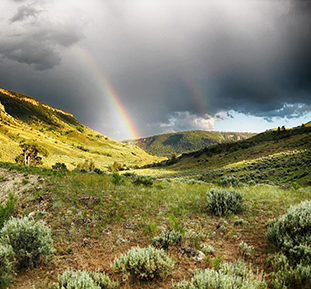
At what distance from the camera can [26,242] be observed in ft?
15.5

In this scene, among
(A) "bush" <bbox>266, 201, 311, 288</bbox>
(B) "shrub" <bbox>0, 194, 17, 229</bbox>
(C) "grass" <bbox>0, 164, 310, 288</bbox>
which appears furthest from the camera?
(B) "shrub" <bbox>0, 194, 17, 229</bbox>

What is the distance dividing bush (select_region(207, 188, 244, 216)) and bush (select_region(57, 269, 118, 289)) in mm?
5069

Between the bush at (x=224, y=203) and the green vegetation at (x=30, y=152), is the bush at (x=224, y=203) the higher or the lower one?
the lower one

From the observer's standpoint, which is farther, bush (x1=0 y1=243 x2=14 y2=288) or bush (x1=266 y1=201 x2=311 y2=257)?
bush (x1=266 y1=201 x2=311 y2=257)

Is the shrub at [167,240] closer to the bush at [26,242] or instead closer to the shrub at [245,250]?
the shrub at [245,250]

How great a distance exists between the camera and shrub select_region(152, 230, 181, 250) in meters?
5.34

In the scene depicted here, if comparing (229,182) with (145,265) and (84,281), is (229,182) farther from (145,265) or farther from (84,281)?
(84,281)

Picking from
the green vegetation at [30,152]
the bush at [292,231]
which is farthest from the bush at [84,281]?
the green vegetation at [30,152]

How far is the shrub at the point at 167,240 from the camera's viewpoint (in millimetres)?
5336

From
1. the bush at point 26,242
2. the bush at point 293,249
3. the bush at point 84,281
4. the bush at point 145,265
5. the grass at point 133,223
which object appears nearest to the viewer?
the bush at point 84,281

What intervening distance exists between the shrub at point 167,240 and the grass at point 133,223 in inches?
6.7

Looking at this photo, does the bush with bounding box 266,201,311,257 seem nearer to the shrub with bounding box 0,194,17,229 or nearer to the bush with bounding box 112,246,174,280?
the bush with bounding box 112,246,174,280

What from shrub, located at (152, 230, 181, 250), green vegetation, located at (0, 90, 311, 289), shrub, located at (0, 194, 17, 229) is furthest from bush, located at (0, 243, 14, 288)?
shrub, located at (0, 194, 17, 229)

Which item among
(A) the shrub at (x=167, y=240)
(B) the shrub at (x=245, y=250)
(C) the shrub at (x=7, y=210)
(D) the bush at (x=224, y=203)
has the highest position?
(C) the shrub at (x=7, y=210)
